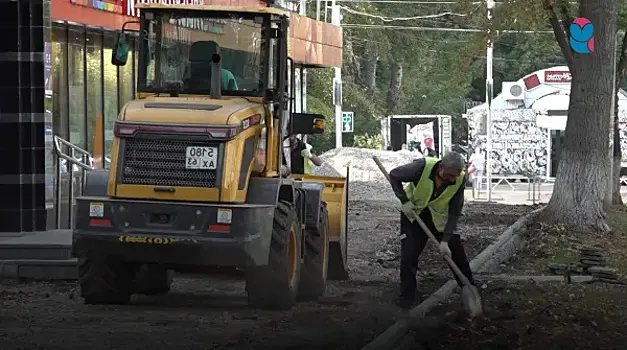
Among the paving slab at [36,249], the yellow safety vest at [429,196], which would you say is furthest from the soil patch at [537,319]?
the paving slab at [36,249]

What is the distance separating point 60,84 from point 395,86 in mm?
46934

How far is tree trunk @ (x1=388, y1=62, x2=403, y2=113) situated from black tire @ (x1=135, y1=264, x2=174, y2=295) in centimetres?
5304

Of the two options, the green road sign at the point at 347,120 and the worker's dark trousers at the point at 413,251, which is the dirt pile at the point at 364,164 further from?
the worker's dark trousers at the point at 413,251

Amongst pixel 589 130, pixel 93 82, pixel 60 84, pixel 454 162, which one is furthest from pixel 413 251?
pixel 93 82

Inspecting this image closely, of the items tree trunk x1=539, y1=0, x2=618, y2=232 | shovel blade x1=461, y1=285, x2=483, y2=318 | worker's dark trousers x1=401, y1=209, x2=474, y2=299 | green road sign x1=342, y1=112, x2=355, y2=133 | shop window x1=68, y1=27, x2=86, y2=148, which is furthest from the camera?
green road sign x1=342, y1=112, x2=355, y2=133

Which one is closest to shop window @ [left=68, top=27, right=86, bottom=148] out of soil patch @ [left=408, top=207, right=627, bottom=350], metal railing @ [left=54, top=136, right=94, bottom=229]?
metal railing @ [left=54, top=136, right=94, bottom=229]

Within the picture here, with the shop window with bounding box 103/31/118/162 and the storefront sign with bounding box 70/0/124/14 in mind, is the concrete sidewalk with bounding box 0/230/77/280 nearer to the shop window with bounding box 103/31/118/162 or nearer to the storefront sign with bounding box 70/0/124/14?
the storefront sign with bounding box 70/0/124/14

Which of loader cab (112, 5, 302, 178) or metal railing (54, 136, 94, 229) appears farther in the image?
metal railing (54, 136, 94, 229)

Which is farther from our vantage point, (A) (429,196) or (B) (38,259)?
(B) (38,259)

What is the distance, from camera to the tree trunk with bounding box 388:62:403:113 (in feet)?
215

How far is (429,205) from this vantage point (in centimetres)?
1234

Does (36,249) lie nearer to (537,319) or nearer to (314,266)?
(314,266)

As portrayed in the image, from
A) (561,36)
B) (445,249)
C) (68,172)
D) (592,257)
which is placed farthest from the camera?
(561,36)

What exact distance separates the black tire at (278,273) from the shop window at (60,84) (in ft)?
29.0
